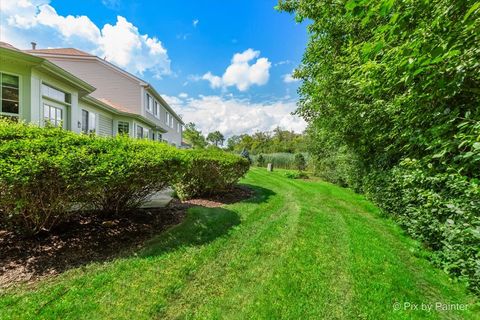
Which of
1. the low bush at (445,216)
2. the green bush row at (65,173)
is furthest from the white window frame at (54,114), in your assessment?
the low bush at (445,216)

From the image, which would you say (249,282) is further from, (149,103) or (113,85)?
(149,103)

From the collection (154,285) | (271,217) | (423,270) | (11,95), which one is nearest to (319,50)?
(271,217)

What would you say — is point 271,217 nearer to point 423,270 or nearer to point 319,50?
point 423,270

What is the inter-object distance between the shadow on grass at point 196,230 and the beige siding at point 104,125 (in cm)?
1025

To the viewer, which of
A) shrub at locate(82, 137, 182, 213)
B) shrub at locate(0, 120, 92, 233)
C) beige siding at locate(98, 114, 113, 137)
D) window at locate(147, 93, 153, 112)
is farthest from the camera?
window at locate(147, 93, 153, 112)

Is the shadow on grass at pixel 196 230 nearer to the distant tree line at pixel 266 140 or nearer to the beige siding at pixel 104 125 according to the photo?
the beige siding at pixel 104 125

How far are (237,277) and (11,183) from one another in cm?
295

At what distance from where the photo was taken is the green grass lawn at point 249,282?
235 cm

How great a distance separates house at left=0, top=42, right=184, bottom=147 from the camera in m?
7.06

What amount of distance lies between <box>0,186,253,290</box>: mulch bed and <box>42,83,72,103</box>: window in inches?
257

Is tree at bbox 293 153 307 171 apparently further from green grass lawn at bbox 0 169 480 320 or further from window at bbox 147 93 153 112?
green grass lawn at bbox 0 169 480 320

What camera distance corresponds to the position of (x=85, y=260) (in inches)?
118

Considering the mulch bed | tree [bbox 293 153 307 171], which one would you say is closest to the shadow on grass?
the mulch bed

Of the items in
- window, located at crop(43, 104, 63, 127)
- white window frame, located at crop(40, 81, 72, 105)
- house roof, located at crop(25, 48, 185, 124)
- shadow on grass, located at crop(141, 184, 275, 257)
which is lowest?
shadow on grass, located at crop(141, 184, 275, 257)
